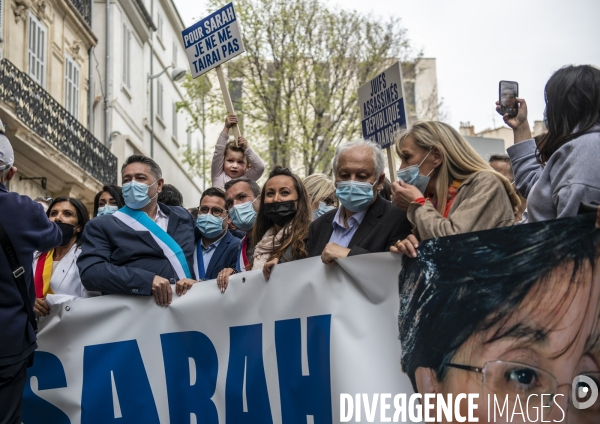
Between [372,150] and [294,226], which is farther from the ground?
[372,150]

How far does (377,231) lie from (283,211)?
0.93 metres

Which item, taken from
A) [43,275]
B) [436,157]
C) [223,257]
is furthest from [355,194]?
[43,275]

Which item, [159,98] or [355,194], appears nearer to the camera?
[355,194]

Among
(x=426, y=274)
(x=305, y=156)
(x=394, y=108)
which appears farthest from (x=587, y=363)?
(x=305, y=156)

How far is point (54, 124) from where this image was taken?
2080 centimetres

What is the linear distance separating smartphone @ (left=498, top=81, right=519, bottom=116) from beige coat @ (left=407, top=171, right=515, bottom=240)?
561mm

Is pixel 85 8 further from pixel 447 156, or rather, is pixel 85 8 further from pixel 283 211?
pixel 447 156

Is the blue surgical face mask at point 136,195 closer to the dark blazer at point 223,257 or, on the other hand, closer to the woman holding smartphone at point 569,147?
the dark blazer at point 223,257

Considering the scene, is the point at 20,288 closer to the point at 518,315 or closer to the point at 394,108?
the point at 518,315

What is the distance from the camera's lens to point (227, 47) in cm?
797

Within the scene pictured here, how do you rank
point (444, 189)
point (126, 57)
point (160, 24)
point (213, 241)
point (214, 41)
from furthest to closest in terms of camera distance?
1. point (160, 24)
2. point (126, 57)
3. point (214, 41)
4. point (213, 241)
5. point (444, 189)

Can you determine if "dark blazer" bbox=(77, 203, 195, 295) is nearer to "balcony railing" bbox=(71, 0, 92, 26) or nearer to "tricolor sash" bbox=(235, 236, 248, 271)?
"tricolor sash" bbox=(235, 236, 248, 271)

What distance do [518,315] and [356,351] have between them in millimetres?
971

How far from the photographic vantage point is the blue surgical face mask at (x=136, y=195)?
237 inches
